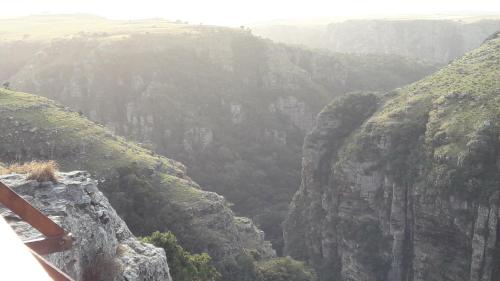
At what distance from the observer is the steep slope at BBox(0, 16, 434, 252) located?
152625 mm

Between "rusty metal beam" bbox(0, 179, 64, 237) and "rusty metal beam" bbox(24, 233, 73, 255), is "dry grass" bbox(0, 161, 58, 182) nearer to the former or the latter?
"rusty metal beam" bbox(24, 233, 73, 255)

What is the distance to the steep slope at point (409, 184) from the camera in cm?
7512

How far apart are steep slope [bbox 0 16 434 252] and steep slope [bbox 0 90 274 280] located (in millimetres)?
61841

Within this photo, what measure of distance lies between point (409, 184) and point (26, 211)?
86.1 metres

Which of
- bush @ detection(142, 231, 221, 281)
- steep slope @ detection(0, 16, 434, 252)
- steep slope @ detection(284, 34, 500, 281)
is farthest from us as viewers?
steep slope @ detection(0, 16, 434, 252)

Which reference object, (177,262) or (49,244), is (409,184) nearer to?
(177,262)

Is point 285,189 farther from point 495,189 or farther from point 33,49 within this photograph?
point 33,49

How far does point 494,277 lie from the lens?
70.7 m

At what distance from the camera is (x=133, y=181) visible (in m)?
64.9

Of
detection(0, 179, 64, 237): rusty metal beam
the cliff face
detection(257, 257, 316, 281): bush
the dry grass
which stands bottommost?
detection(257, 257, 316, 281): bush

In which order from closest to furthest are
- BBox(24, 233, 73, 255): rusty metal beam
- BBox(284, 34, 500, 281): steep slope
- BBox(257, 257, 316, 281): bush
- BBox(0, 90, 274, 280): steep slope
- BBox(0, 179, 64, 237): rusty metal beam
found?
BBox(0, 179, 64, 237): rusty metal beam < BBox(24, 233, 73, 255): rusty metal beam < BBox(0, 90, 274, 280): steep slope < BBox(257, 257, 316, 281): bush < BBox(284, 34, 500, 281): steep slope

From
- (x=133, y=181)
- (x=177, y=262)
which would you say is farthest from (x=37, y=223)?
(x=133, y=181)

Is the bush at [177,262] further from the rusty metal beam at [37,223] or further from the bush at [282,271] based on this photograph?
the rusty metal beam at [37,223]

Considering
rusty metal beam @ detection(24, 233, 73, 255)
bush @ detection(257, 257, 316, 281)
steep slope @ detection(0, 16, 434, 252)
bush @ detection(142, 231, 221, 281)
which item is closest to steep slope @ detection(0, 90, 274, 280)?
bush @ detection(257, 257, 316, 281)
